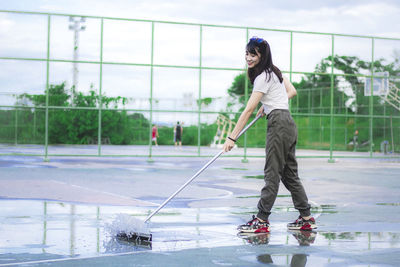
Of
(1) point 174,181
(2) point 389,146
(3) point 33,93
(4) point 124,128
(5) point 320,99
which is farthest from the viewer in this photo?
(5) point 320,99

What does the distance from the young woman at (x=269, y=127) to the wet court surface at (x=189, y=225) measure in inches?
8.6

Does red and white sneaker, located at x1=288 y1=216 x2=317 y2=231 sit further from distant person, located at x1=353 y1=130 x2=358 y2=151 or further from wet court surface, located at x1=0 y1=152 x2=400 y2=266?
distant person, located at x1=353 y1=130 x2=358 y2=151

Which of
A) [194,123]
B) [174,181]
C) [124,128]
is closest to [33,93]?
[124,128]

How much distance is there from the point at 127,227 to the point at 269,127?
171cm

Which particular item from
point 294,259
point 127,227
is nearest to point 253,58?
point 127,227

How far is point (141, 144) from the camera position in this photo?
29969 millimetres

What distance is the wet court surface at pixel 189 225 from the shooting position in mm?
4594

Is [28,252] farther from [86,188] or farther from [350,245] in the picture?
[86,188]

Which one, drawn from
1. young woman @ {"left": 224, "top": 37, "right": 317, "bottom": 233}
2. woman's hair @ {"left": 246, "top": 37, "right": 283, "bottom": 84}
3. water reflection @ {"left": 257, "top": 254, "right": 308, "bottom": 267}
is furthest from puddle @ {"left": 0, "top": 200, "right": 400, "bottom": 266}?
woman's hair @ {"left": 246, "top": 37, "right": 283, "bottom": 84}

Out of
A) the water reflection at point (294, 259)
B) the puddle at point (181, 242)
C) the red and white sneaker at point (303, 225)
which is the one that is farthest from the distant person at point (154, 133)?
the water reflection at point (294, 259)

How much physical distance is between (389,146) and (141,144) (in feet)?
44.2

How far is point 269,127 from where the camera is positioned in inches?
233

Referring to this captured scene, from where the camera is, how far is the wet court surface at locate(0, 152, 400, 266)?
4.59 metres

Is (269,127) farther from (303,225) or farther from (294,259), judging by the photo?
(294,259)
